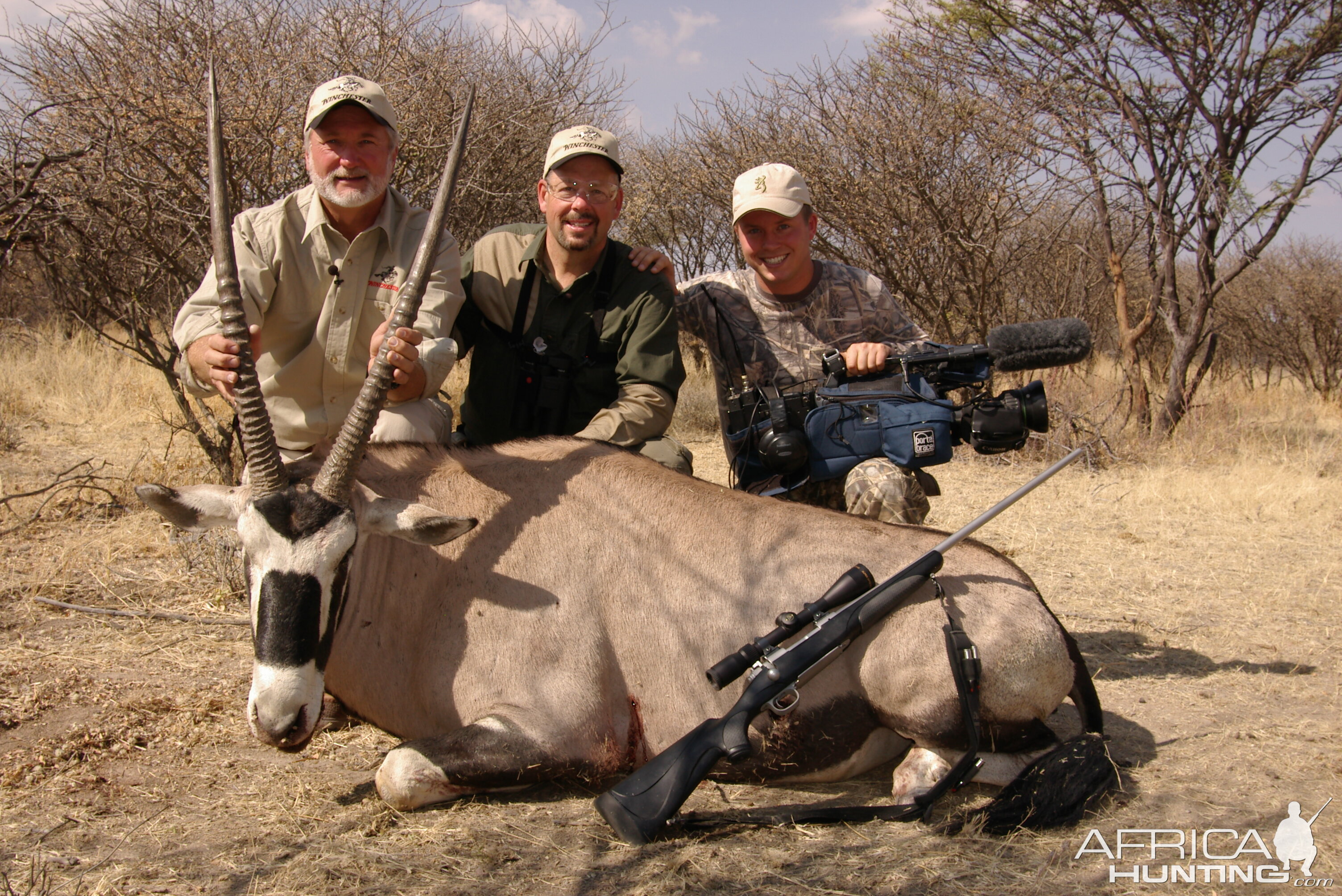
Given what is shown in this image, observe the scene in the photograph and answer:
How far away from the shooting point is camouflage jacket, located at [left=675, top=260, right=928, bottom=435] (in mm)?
5719

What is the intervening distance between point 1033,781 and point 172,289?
9.08 meters

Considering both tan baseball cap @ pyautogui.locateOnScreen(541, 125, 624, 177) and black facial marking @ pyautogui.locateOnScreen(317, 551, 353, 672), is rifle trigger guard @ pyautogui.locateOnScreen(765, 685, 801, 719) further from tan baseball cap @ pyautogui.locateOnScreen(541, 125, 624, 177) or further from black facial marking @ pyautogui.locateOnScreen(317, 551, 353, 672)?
tan baseball cap @ pyautogui.locateOnScreen(541, 125, 624, 177)

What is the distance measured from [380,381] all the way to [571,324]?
6.02 ft

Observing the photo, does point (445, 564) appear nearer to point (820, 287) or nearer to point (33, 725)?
point (33, 725)

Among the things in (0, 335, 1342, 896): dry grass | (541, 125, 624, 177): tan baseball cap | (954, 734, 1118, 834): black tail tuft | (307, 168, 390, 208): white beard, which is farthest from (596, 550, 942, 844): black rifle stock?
(307, 168, 390, 208): white beard

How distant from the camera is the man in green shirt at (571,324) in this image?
5.08m

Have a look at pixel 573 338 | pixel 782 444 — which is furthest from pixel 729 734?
pixel 573 338

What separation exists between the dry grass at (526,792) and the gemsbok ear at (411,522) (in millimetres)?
926

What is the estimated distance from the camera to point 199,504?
3.40m

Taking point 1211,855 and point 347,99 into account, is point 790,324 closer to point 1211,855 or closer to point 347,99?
point 347,99

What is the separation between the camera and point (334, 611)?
3344 millimetres

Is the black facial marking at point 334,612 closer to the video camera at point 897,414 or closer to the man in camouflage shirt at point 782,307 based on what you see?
the video camera at point 897,414

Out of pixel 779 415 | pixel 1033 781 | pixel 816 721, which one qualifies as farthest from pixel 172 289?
pixel 1033 781

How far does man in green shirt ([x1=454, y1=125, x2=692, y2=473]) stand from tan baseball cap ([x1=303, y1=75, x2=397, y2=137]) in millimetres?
855
